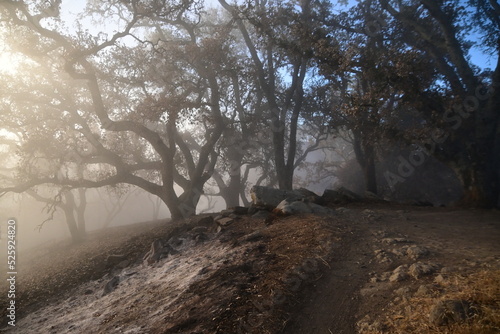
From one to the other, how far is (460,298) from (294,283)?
5.83 ft

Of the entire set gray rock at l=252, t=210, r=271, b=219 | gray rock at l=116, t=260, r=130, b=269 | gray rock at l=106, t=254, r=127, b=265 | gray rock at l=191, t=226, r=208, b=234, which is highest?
gray rock at l=252, t=210, r=271, b=219

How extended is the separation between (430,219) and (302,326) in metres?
5.52

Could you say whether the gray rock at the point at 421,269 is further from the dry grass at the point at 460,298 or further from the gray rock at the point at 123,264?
the gray rock at the point at 123,264

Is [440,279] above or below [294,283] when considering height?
below

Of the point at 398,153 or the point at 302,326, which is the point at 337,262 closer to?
the point at 302,326

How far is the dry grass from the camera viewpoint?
A: 232 cm

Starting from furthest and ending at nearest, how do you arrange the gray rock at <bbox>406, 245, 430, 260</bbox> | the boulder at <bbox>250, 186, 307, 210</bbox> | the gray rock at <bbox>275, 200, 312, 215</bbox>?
the boulder at <bbox>250, 186, 307, 210</bbox> < the gray rock at <bbox>275, 200, 312, 215</bbox> < the gray rock at <bbox>406, 245, 430, 260</bbox>

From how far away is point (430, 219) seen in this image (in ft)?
22.1

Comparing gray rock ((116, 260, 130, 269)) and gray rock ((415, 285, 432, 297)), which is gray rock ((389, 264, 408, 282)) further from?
gray rock ((116, 260, 130, 269))

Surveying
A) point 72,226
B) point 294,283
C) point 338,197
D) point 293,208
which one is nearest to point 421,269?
point 294,283

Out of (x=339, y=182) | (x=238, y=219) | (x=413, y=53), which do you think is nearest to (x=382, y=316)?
(x=238, y=219)

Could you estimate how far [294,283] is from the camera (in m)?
3.57

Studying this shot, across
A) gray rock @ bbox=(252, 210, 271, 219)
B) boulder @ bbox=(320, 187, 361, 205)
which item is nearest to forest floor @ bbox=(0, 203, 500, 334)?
gray rock @ bbox=(252, 210, 271, 219)

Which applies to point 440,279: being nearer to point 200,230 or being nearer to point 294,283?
point 294,283
